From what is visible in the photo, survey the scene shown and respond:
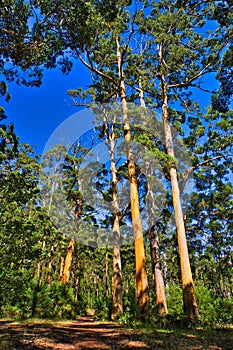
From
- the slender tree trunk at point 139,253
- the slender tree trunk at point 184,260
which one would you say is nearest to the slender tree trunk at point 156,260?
the slender tree trunk at point 184,260

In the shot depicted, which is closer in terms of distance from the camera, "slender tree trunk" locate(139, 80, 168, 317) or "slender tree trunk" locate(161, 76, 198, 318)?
"slender tree trunk" locate(161, 76, 198, 318)

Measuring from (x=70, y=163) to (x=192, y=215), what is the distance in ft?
31.3

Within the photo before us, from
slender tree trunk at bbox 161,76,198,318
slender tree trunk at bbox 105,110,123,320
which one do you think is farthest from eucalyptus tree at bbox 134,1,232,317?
slender tree trunk at bbox 105,110,123,320

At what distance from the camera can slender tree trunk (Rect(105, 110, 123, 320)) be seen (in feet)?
40.2

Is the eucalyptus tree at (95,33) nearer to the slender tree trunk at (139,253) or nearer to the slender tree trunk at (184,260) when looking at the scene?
the slender tree trunk at (139,253)

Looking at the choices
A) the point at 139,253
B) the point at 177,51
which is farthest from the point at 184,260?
the point at 177,51

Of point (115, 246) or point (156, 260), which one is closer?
point (156, 260)

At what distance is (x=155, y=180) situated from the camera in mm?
14836

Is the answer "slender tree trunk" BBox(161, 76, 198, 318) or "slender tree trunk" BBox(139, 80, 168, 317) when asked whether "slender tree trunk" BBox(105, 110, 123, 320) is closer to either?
"slender tree trunk" BBox(139, 80, 168, 317)

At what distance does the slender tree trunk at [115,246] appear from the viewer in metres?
12.3

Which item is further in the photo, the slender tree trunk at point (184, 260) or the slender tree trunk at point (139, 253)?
Result: the slender tree trunk at point (184, 260)

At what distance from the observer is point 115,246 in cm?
1348

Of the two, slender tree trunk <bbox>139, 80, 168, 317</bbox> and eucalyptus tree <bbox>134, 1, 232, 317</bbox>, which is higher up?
eucalyptus tree <bbox>134, 1, 232, 317</bbox>

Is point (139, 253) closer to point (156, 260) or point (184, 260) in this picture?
point (184, 260)
